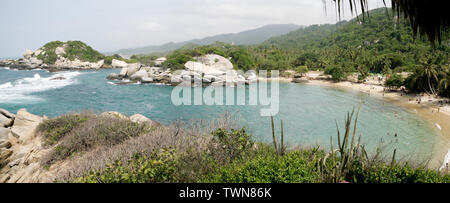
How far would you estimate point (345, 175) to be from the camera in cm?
445

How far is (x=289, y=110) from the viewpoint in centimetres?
2448

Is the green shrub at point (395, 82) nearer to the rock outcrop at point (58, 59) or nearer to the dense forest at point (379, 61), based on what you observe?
the dense forest at point (379, 61)

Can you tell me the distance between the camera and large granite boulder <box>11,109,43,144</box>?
9.72 metres

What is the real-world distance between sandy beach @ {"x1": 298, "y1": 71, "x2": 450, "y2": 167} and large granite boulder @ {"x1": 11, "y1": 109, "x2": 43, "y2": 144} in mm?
20760

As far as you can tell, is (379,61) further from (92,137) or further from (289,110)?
(92,137)

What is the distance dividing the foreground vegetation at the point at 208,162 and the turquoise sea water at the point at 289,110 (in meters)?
5.29

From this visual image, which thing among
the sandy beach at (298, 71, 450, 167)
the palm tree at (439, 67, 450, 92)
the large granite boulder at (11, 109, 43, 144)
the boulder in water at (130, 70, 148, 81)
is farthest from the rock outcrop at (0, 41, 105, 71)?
the palm tree at (439, 67, 450, 92)

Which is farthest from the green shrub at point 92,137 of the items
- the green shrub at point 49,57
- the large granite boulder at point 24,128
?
the green shrub at point 49,57

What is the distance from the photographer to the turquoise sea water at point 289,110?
633 inches
